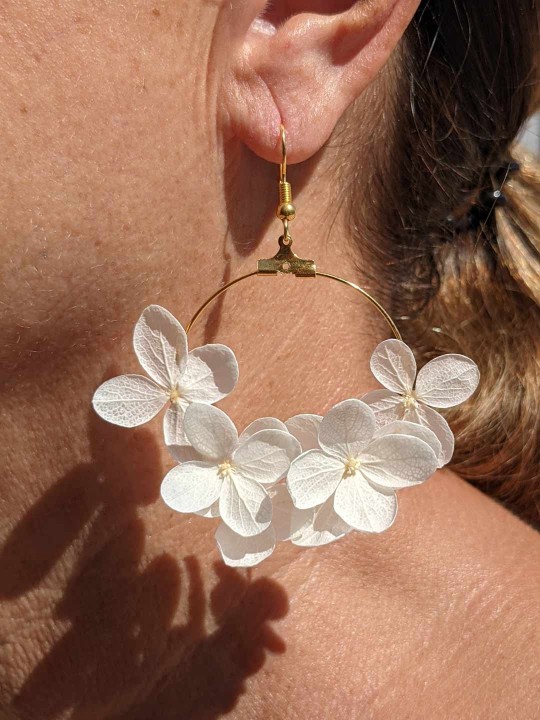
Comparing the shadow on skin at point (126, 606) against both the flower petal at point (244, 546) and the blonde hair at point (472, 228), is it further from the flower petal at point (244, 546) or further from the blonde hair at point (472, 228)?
the blonde hair at point (472, 228)

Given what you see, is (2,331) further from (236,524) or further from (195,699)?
(195,699)

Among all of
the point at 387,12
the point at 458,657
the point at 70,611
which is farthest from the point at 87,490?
the point at 387,12

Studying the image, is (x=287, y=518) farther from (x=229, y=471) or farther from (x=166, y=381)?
(x=166, y=381)

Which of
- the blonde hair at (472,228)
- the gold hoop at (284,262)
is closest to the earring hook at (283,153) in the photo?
the gold hoop at (284,262)

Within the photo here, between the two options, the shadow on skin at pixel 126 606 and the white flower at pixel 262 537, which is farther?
the shadow on skin at pixel 126 606

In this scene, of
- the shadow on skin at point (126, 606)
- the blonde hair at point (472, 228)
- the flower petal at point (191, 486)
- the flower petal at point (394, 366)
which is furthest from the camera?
the blonde hair at point (472, 228)

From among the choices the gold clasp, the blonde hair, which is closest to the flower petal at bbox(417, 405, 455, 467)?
the gold clasp
